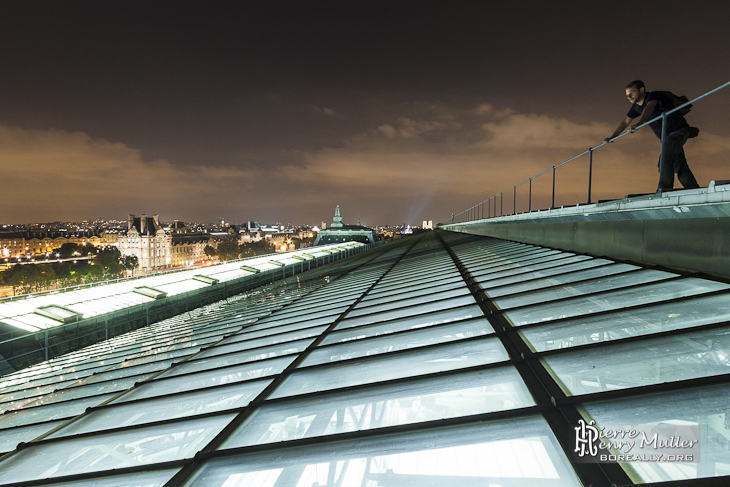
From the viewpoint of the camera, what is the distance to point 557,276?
6.45 metres

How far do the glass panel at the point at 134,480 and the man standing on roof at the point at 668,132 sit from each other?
316 inches

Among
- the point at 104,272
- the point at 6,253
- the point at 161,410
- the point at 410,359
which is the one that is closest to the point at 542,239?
the point at 410,359

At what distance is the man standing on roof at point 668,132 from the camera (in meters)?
6.15

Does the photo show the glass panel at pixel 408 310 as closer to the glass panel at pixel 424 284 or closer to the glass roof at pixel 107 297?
the glass panel at pixel 424 284

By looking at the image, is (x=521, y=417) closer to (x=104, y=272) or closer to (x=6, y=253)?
(x=104, y=272)

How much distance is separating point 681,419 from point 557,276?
473 cm

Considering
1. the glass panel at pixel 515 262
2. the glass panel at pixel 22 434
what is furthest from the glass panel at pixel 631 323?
the glass panel at pixel 22 434

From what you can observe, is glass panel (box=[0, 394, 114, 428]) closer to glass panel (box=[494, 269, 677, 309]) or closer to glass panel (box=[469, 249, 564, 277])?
glass panel (box=[494, 269, 677, 309])

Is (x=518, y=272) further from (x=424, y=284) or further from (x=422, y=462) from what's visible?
(x=422, y=462)

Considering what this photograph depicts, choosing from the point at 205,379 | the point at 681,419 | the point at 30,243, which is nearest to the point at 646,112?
the point at 681,419

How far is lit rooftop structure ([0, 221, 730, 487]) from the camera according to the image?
7.01 ft

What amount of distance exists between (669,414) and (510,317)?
2.35m

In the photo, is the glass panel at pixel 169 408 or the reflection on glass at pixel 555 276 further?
the reflection on glass at pixel 555 276

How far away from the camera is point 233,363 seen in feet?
18.6
